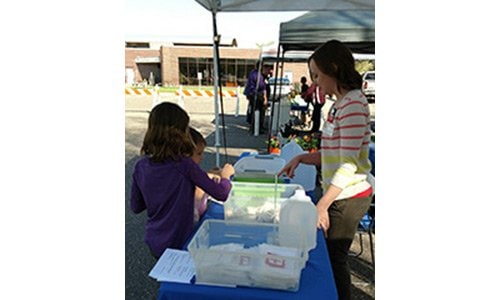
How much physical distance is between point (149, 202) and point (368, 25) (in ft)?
10.6

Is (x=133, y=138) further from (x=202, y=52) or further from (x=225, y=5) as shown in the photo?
(x=202, y=52)

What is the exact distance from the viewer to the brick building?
102 feet

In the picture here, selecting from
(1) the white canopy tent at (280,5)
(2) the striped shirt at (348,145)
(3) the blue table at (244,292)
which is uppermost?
(1) the white canopy tent at (280,5)

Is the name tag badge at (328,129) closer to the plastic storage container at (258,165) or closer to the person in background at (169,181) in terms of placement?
the person in background at (169,181)

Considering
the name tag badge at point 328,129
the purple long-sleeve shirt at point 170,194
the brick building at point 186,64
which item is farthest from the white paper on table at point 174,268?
the brick building at point 186,64

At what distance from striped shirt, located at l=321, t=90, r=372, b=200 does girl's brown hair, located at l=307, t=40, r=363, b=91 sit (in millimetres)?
59

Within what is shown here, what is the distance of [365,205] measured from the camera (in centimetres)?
171

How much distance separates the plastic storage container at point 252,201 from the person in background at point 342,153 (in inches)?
9.1

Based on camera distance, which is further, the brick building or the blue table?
the brick building

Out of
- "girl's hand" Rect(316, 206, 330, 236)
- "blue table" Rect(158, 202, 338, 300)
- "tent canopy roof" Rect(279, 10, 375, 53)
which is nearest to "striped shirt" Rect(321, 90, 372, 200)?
"girl's hand" Rect(316, 206, 330, 236)

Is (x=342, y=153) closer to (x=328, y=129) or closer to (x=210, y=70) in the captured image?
(x=328, y=129)

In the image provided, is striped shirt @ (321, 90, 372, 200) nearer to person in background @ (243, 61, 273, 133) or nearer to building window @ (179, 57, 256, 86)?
person in background @ (243, 61, 273, 133)

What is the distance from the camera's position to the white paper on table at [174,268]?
4.10 feet

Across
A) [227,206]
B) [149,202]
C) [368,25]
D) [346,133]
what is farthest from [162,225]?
[368,25]
